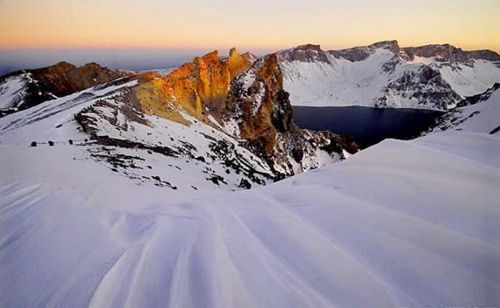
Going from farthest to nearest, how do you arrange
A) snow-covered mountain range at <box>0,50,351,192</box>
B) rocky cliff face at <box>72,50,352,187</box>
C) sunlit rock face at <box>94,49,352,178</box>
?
1. sunlit rock face at <box>94,49,352,178</box>
2. rocky cliff face at <box>72,50,352,187</box>
3. snow-covered mountain range at <box>0,50,351,192</box>

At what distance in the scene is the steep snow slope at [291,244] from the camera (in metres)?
3.57

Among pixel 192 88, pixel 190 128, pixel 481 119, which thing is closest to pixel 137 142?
pixel 190 128

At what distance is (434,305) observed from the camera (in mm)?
3275

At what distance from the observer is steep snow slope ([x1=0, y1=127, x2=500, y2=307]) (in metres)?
3.57

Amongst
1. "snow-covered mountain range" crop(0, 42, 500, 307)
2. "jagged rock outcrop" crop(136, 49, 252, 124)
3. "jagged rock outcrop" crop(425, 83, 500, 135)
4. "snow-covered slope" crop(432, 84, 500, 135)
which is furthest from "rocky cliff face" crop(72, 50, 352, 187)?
"snow-covered slope" crop(432, 84, 500, 135)

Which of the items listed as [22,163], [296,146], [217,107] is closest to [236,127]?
[217,107]

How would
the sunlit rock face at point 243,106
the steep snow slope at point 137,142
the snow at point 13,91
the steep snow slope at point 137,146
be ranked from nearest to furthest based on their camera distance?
the steep snow slope at point 137,146
the steep snow slope at point 137,142
the sunlit rock face at point 243,106
the snow at point 13,91

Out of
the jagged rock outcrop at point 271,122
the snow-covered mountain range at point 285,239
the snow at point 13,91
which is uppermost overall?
the snow-covered mountain range at point 285,239

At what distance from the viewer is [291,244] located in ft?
14.8

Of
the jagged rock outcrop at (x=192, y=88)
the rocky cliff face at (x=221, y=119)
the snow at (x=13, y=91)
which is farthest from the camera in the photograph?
the snow at (x=13, y=91)

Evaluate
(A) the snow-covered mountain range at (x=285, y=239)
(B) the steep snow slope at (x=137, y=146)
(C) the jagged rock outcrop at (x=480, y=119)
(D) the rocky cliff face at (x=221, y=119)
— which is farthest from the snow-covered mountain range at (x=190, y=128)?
(C) the jagged rock outcrop at (x=480, y=119)

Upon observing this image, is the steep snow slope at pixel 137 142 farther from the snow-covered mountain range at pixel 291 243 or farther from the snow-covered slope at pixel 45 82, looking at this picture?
the snow-covered slope at pixel 45 82

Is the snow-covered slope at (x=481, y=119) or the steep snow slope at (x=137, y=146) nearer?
the steep snow slope at (x=137, y=146)

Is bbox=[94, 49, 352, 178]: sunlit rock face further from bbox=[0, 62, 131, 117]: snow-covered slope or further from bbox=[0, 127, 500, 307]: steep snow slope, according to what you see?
bbox=[0, 127, 500, 307]: steep snow slope
